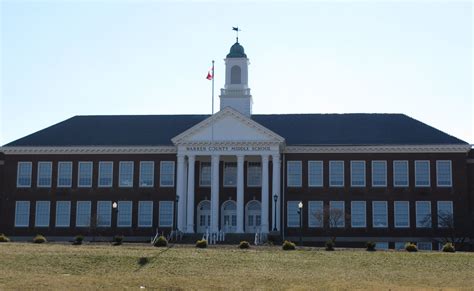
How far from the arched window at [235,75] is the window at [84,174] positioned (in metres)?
13.7

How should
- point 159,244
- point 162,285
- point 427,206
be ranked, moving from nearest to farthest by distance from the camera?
point 162,285 → point 159,244 → point 427,206

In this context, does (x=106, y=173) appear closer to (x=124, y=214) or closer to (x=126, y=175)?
(x=126, y=175)

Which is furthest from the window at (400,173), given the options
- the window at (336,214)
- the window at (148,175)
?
the window at (148,175)

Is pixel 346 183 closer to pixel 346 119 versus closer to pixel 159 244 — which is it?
pixel 346 119

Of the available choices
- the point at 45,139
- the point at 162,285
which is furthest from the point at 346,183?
the point at 162,285

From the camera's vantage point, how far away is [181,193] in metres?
64.0

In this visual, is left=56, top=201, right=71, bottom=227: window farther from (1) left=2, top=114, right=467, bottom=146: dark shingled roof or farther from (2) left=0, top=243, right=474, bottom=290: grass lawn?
(2) left=0, top=243, right=474, bottom=290: grass lawn

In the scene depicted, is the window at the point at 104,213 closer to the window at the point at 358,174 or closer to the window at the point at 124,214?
the window at the point at 124,214

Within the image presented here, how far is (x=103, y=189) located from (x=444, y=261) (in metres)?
32.3

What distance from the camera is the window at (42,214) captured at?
67125 mm

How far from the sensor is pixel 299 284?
36.4 meters

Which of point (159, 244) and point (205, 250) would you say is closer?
point (205, 250)

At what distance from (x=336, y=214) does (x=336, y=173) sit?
12.5 feet

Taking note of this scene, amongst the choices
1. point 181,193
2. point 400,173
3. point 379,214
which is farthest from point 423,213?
point 181,193
